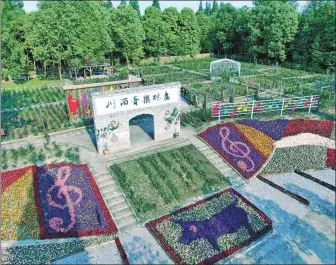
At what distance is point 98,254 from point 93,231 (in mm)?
1000

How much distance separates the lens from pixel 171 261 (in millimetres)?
9875

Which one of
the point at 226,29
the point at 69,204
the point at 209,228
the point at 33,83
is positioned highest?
the point at 226,29

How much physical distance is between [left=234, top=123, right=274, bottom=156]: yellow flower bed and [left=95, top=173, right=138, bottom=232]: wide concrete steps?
308 inches

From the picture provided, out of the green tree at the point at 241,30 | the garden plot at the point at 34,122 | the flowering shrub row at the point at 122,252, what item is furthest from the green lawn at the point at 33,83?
the green tree at the point at 241,30

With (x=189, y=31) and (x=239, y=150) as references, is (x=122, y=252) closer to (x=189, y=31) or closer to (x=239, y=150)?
(x=239, y=150)

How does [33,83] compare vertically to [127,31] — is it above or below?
below

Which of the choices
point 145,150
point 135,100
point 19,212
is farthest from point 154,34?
point 19,212

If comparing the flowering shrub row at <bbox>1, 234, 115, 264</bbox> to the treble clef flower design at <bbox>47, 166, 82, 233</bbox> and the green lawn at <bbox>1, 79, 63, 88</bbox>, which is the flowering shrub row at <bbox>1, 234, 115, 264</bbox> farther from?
the green lawn at <bbox>1, 79, 63, 88</bbox>

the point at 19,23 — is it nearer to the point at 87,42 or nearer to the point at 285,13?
the point at 87,42

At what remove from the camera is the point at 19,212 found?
1127 cm

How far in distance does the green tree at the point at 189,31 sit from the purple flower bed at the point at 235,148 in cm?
3998

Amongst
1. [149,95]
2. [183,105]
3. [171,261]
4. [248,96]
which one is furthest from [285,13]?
[171,261]

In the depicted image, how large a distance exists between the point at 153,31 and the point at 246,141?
129ft

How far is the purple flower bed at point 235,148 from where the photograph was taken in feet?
48.1
